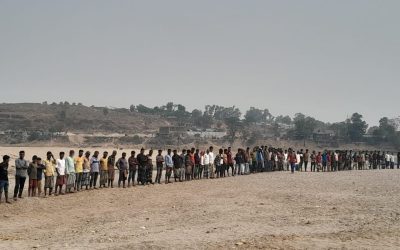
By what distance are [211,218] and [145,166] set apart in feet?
29.7

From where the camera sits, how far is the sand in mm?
9461

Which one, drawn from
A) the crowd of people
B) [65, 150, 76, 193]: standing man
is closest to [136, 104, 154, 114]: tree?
the crowd of people

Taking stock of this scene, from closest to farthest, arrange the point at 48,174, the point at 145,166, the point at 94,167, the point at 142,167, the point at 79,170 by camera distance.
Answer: the point at 48,174 < the point at 79,170 < the point at 94,167 < the point at 142,167 < the point at 145,166

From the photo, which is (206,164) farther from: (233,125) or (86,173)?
(233,125)

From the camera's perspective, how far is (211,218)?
12180 mm

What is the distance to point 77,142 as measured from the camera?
80.8m

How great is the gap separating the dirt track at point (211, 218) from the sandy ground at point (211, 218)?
0.02 metres

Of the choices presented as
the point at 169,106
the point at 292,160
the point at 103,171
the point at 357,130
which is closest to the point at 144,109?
the point at 169,106

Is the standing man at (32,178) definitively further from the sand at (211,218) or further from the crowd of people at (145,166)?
the sand at (211,218)

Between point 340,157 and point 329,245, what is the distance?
23.3 meters

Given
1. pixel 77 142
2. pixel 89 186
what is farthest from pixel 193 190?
pixel 77 142

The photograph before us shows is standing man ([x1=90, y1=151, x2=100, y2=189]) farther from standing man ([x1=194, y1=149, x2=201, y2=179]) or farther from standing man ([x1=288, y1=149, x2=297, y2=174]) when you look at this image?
standing man ([x1=288, y1=149, x2=297, y2=174])

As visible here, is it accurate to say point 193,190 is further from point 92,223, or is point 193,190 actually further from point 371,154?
point 371,154

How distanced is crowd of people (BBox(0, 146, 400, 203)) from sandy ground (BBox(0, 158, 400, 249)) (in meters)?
0.87
